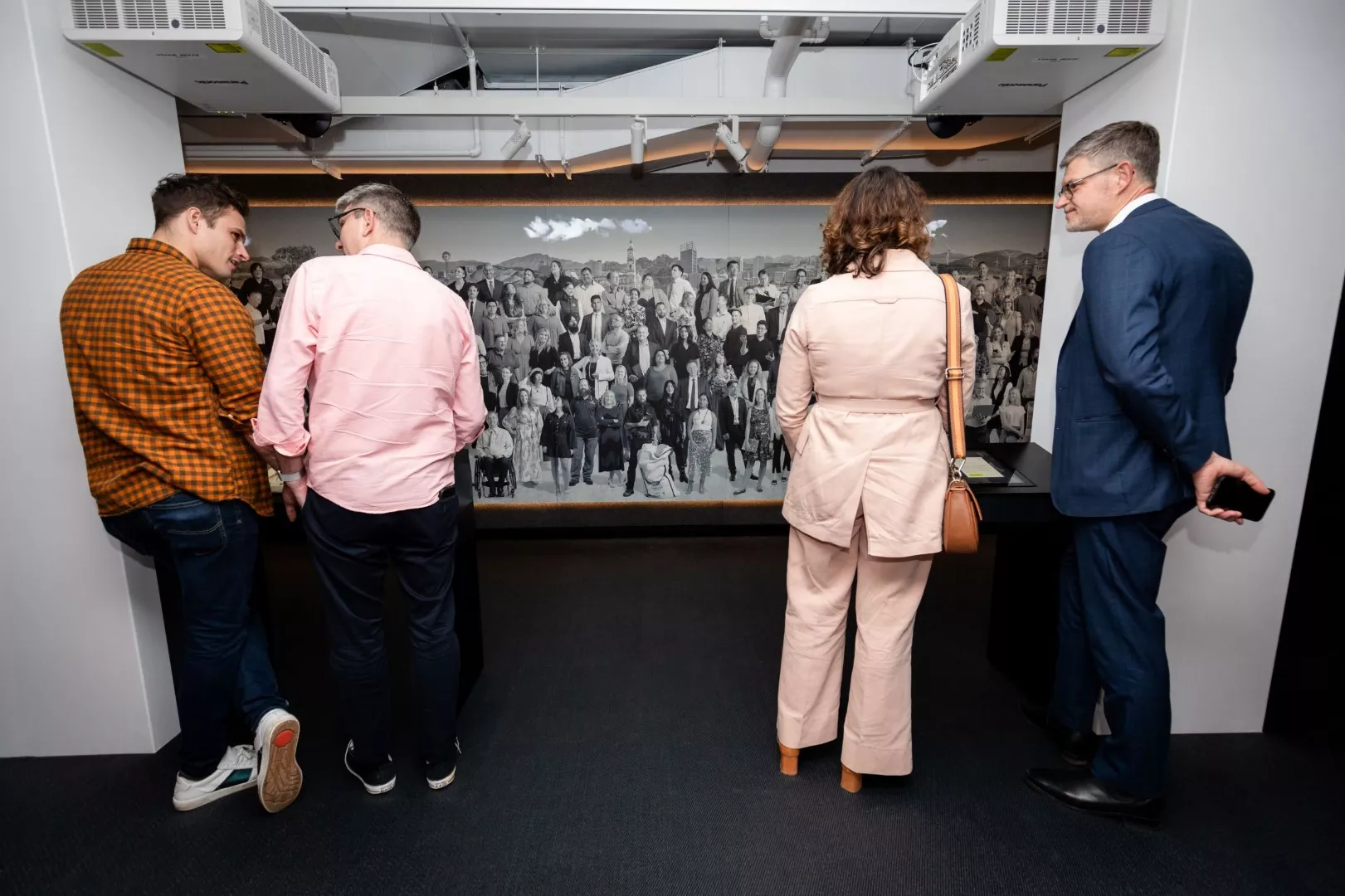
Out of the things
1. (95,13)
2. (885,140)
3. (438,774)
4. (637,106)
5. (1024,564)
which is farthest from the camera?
(885,140)

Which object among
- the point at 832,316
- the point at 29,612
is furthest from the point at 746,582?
the point at 29,612

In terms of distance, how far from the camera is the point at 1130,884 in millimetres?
1745

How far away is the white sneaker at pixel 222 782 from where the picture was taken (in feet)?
6.62

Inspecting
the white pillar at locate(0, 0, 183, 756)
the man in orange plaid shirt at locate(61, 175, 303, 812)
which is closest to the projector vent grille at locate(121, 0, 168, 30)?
the white pillar at locate(0, 0, 183, 756)

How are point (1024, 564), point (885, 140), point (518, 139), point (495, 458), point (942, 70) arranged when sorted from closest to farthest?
point (942, 70), point (1024, 564), point (518, 139), point (885, 140), point (495, 458)

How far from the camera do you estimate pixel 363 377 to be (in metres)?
1.73

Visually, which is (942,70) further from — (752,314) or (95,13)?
(95,13)

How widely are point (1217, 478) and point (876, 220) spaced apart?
1055mm

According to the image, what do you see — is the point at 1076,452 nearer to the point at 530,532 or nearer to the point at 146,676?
the point at 146,676

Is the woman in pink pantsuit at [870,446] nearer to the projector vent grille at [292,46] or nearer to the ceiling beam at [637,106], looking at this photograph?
the ceiling beam at [637,106]

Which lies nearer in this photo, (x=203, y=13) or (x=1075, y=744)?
Result: (x=203, y=13)

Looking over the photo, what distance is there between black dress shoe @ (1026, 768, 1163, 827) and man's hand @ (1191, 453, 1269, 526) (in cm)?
83

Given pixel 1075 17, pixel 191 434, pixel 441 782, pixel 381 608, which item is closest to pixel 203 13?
pixel 191 434

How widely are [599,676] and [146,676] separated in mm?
1535
